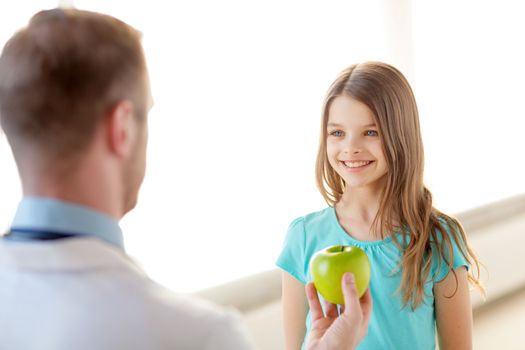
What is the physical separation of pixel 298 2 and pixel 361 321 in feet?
6.12

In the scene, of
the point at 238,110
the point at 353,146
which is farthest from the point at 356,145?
the point at 238,110

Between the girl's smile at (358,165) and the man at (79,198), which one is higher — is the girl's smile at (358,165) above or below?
below

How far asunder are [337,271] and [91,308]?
34.8 inches

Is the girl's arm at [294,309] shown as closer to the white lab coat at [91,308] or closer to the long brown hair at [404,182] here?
the long brown hair at [404,182]

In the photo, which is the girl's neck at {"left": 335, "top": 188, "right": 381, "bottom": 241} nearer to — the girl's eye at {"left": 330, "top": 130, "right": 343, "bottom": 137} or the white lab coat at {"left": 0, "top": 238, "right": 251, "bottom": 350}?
the girl's eye at {"left": 330, "top": 130, "right": 343, "bottom": 137}

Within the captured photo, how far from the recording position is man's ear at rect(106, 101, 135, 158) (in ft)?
3.14

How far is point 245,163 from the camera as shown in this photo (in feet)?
9.56

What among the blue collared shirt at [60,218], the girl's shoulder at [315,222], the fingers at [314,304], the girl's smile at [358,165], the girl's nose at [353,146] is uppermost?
the blue collared shirt at [60,218]

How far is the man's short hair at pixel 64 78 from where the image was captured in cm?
93

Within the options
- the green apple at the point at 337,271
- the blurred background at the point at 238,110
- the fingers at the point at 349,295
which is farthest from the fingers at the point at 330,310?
the blurred background at the point at 238,110

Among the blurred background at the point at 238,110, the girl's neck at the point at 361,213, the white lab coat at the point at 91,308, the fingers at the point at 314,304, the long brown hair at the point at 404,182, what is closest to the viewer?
the white lab coat at the point at 91,308

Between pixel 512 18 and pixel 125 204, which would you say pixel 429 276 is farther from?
pixel 512 18

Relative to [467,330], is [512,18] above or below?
above

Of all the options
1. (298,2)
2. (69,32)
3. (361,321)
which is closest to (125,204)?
(69,32)
